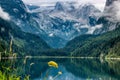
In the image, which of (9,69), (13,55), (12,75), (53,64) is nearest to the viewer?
(53,64)

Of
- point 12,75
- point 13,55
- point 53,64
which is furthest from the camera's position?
point 12,75

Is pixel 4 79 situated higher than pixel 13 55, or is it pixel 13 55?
pixel 13 55

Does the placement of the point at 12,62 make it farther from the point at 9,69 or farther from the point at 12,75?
the point at 12,75

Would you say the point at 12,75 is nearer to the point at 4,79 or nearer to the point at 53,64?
the point at 4,79

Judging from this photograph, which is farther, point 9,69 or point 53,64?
point 9,69

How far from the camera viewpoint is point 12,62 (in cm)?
1019

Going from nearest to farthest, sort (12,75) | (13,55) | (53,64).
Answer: (53,64) → (13,55) → (12,75)

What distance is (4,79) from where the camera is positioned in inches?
396

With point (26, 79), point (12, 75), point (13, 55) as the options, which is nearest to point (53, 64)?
point (13, 55)

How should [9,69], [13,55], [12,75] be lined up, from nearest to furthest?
[13,55] < [9,69] < [12,75]

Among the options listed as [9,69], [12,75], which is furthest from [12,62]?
[12,75]

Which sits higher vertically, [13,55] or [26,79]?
[13,55]

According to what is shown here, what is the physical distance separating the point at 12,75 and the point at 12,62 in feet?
4.24

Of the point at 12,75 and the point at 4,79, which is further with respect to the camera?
the point at 12,75
